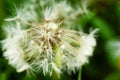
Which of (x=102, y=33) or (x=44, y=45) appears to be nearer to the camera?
(x=44, y=45)

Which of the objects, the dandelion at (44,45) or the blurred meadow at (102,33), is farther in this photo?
the blurred meadow at (102,33)

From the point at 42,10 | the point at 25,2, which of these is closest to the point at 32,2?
the point at 25,2

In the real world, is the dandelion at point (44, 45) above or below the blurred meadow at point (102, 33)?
below

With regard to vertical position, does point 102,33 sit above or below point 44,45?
above

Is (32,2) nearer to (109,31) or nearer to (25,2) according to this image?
(25,2)
